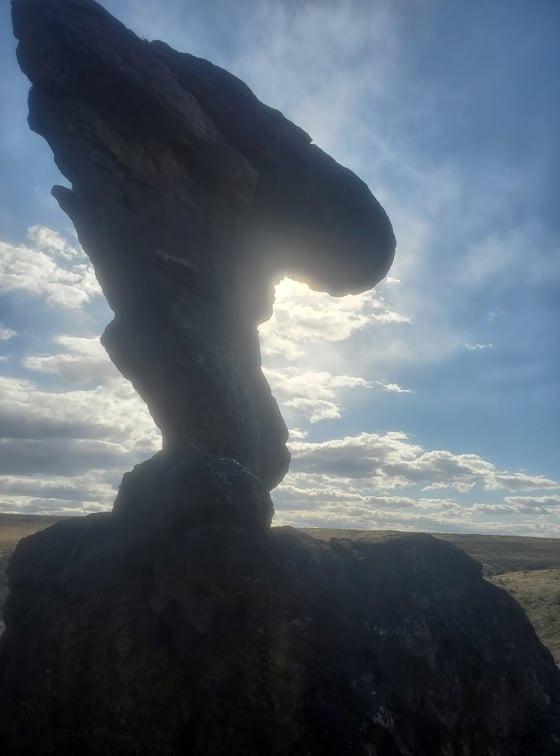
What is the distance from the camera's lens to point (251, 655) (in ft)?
39.0

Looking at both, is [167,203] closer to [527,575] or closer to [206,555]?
[206,555]

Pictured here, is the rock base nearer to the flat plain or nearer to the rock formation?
the rock formation

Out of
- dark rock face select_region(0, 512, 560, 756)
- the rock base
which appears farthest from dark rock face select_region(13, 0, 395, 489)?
dark rock face select_region(0, 512, 560, 756)

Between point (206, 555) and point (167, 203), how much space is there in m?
10.5

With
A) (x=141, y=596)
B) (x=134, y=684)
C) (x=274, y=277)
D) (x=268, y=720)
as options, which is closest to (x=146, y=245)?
(x=274, y=277)

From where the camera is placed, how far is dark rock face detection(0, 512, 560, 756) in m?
11.5

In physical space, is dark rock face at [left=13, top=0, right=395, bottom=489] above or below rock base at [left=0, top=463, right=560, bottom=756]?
above

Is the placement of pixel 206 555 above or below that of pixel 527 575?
above

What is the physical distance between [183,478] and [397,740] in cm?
701

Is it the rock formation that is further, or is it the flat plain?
the flat plain

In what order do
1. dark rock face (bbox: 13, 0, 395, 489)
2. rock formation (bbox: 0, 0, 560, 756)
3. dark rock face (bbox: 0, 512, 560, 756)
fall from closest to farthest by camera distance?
1. dark rock face (bbox: 0, 512, 560, 756)
2. rock formation (bbox: 0, 0, 560, 756)
3. dark rock face (bbox: 13, 0, 395, 489)

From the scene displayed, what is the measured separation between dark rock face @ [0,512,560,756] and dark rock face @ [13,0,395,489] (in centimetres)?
373

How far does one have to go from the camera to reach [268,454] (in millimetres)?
19953

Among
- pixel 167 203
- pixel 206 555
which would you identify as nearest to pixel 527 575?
pixel 206 555
